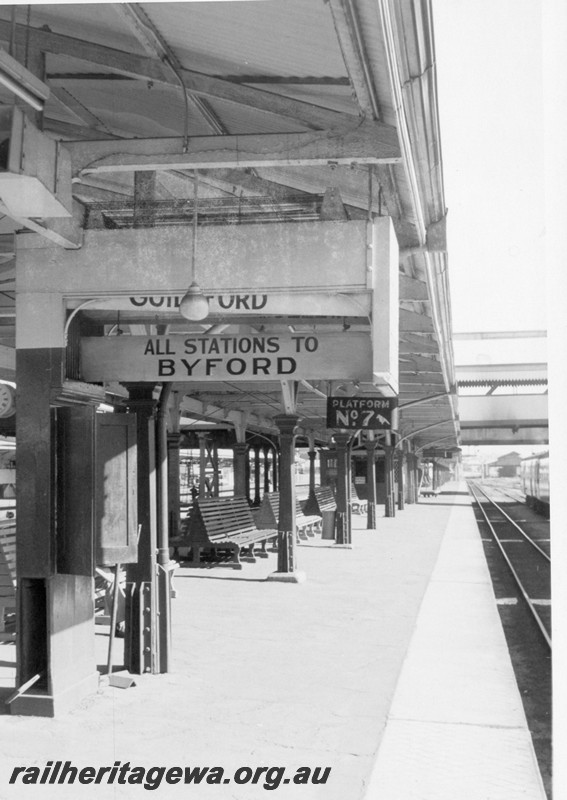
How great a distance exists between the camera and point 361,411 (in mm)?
12289

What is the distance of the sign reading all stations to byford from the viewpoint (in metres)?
12.2

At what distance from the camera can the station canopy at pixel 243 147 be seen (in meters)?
4.07

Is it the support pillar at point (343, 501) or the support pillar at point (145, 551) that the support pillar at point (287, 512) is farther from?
the support pillar at point (145, 551)

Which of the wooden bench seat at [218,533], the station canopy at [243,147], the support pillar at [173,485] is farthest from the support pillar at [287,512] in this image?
the station canopy at [243,147]

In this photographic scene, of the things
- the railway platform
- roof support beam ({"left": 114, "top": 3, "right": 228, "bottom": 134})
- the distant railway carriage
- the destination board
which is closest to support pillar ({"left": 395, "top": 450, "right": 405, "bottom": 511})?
the distant railway carriage

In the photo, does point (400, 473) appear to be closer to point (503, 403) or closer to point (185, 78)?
point (503, 403)

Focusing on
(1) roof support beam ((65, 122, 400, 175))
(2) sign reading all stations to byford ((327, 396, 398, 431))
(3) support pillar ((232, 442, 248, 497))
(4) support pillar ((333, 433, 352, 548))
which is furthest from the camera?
(3) support pillar ((232, 442, 248, 497))

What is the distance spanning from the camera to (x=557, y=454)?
327cm

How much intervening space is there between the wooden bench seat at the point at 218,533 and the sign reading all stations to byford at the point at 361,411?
360cm

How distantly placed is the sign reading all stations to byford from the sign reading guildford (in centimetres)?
559

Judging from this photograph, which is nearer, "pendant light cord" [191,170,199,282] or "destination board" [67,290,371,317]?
"pendant light cord" [191,170,199,282]

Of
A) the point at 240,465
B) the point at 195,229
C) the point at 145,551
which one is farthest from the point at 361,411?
the point at 240,465

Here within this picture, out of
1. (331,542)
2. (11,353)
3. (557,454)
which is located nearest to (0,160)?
(557,454)

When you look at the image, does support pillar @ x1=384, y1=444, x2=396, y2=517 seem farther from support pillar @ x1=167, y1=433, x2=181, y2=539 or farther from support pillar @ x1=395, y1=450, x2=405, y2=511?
support pillar @ x1=167, y1=433, x2=181, y2=539
